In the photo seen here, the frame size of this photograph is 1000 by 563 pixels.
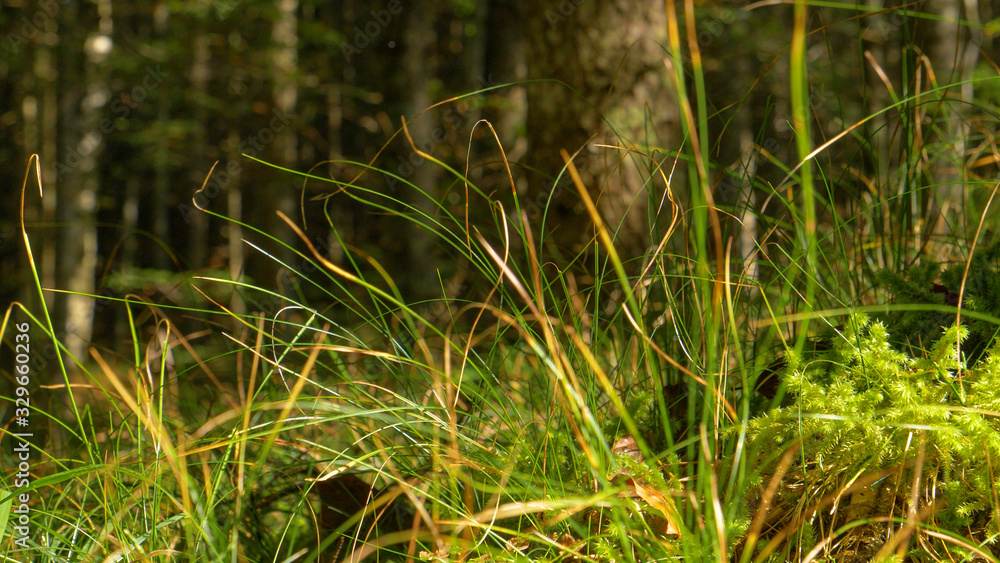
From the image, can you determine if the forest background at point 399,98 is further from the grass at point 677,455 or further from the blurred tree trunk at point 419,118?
the grass at point 677,455

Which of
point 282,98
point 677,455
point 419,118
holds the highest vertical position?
point 282,98

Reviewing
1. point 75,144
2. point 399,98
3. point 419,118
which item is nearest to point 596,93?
point 419,118

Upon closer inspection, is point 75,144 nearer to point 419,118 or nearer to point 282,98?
point 282,98

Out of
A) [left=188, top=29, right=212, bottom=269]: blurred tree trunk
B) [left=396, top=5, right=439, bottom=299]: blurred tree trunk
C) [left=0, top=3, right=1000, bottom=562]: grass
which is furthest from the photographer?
[left=188, top=29, right=212, bottom=269]: blurred tree trunk

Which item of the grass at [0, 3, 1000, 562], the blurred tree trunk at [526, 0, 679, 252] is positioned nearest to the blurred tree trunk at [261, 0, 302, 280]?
the blurred tree trunk at [526, 0, 679, 252]

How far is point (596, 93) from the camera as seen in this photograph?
2.39m

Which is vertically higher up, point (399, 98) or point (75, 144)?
point (399, 98)

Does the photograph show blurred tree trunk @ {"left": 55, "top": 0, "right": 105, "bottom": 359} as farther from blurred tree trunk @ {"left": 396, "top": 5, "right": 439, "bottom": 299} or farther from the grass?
the grass

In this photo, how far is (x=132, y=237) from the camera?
579 inches

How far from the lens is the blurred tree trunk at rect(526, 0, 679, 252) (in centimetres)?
232

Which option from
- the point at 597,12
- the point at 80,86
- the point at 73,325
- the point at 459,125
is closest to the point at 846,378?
the point at 597,12

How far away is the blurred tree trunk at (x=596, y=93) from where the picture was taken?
232 cm

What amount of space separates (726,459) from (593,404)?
0.19 meters

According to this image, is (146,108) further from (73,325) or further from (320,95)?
(73,325)
